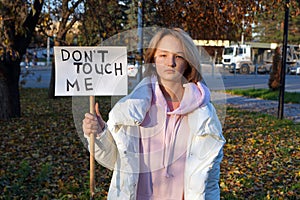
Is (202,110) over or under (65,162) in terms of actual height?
over

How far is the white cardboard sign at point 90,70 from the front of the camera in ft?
7.18

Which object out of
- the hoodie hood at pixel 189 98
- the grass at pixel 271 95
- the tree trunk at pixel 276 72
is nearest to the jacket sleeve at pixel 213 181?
the hoodie hood at pixel 189 98

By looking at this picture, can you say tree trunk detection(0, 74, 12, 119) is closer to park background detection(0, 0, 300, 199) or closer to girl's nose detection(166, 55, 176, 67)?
park background detection(0, 0, 300, 199)

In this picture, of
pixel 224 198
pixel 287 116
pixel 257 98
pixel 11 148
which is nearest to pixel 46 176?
pixel 11 148

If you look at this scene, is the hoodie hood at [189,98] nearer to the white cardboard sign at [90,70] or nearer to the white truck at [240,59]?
the white cardboard sign at [90,70]

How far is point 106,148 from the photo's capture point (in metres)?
2.00

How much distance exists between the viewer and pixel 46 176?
5.12 m

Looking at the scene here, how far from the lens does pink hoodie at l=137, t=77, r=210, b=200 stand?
1990 millimetres

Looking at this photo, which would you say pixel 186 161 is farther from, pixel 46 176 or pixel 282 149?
pixel 282 149

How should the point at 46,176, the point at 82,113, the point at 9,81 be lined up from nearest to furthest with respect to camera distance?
1. the point at 82,113
2. the point at 46,176
3. the point at 9,81

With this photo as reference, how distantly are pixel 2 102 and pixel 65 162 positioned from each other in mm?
3832

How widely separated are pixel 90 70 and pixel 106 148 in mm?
474

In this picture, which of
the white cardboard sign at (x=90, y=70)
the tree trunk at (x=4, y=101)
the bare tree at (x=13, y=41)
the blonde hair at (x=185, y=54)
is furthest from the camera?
the tree trunk at (x=4, y=101)

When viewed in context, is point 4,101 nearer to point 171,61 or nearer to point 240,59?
point 171,61
